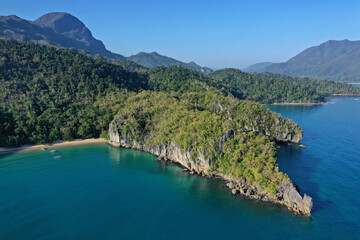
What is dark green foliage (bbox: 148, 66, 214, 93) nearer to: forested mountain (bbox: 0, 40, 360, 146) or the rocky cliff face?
forested mountain (bbox: 0, 40, 360, 146)

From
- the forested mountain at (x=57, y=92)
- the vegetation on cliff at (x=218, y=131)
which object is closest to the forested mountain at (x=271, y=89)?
the forested mountain at (x=57, y=92)

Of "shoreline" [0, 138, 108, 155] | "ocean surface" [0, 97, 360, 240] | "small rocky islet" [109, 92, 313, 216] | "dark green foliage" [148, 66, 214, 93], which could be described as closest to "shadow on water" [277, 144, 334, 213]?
"ocean surface" [0, 97, 360, 240]

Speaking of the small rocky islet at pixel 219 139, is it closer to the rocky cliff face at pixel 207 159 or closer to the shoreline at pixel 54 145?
the rocky cliff face at pixel 207 159

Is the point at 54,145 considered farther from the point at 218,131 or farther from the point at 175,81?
the point at 175,81

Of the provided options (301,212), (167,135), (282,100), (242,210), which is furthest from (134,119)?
(282,100)

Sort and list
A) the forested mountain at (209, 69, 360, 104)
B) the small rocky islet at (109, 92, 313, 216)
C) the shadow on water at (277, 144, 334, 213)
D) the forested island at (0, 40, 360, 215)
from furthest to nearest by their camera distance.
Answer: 1. the forested mountain at (209, 69, 360, 104)
2. the forested island at (0, 40, 360, 215)
3. the shadow on water at (277, 144, 334, 213)
4. the small rocky islet at (109, 92, 313, 216)

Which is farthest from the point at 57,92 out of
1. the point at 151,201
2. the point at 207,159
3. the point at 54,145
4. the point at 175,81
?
the point at 175,81

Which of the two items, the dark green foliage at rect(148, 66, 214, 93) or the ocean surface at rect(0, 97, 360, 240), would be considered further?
the dark green foliage at rect(148, 66, 214, 93)

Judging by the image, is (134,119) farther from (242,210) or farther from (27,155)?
(242,210)
